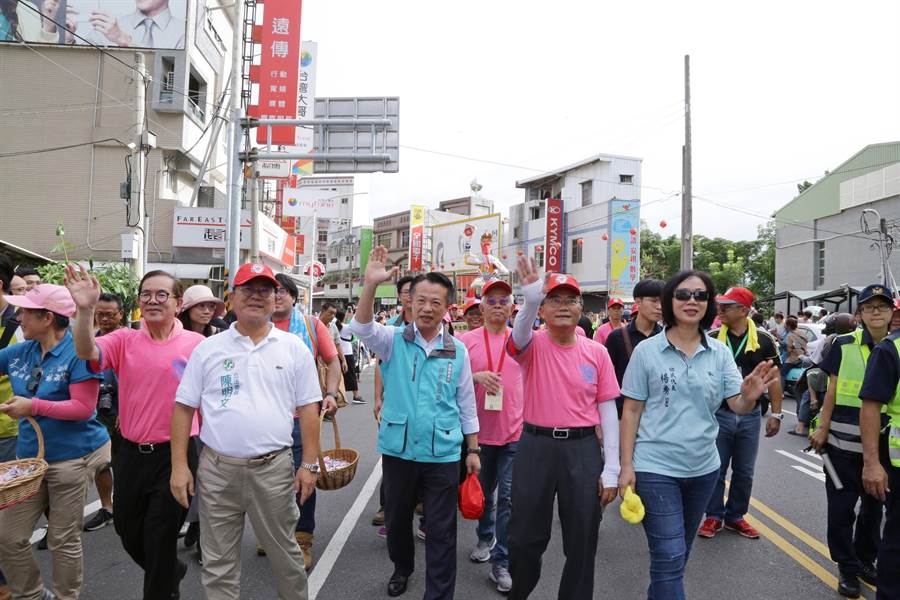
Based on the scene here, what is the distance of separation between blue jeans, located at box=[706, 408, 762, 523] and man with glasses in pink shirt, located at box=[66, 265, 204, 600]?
4.00 m

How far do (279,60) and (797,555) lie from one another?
49.7 ft

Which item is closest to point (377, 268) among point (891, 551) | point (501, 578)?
point (501, 578)

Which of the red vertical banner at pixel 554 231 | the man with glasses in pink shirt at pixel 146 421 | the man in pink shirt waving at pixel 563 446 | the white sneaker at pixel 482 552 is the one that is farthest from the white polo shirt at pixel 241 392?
the red vertical banner at pixel 554 231

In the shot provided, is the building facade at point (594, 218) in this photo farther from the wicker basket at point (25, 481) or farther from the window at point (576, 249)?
the wicker basket at point (25, 481)

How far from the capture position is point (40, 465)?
10.2 feet

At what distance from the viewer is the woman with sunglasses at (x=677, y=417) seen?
2.98 metres

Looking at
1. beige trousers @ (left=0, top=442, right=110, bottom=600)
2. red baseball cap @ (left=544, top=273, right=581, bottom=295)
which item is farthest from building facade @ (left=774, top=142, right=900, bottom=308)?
beige trousers @ (left=0, top=442, right=110, bottom=600)

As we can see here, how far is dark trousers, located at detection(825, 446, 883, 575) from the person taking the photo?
12.9 feet

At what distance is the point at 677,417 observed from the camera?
10.0ft

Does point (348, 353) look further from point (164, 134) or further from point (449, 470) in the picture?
point (164, 134)

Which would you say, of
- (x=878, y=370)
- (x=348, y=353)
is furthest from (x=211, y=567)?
(x=348, y=353)

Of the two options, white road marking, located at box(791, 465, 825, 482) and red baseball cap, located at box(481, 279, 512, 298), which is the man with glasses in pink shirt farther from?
white road marking, located at box(791, 465, 825, 482)

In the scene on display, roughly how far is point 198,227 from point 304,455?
1621 cm

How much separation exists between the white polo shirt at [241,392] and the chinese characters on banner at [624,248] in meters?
30.1
